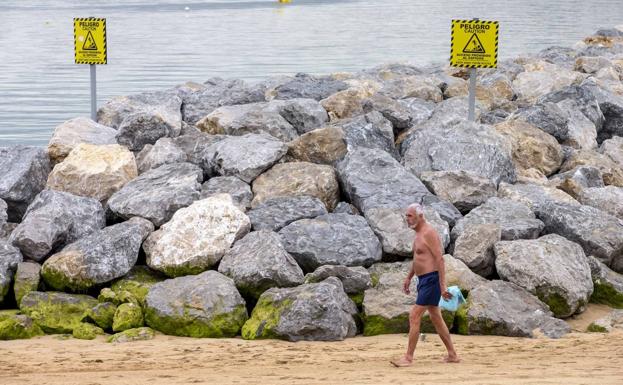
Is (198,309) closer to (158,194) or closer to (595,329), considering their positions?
(158,194)

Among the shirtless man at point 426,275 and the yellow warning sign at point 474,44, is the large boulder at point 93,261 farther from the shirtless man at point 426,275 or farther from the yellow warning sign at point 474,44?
the yellow warning sign at point 474,44

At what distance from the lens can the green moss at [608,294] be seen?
12258mm

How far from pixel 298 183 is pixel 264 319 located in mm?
3064

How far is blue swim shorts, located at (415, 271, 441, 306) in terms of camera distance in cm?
957

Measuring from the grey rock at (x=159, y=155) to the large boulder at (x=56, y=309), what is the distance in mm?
3175

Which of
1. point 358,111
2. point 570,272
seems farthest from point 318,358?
point 358,111

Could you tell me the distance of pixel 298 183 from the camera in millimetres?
13586

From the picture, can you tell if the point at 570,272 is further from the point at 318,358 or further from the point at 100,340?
the point at 100,340

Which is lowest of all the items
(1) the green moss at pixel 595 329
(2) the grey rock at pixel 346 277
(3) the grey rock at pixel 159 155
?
(1) the green moss at pixel 595 329

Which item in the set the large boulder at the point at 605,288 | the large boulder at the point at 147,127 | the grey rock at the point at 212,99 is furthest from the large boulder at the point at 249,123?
the large boulder at the point at 605,288

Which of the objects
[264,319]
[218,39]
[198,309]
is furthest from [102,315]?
[218,39]

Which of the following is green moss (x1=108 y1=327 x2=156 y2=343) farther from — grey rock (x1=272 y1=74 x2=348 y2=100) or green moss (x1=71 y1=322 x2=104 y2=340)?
grey rock (x1=272 y1=74 x2=348 y2=100)

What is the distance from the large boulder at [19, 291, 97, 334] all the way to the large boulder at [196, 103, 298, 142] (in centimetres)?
507

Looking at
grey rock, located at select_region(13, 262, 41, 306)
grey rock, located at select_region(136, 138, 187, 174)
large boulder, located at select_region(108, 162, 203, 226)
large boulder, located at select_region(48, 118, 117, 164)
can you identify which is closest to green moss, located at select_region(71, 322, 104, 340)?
grey rock, located at select_region(13, 262, 41, 306)
